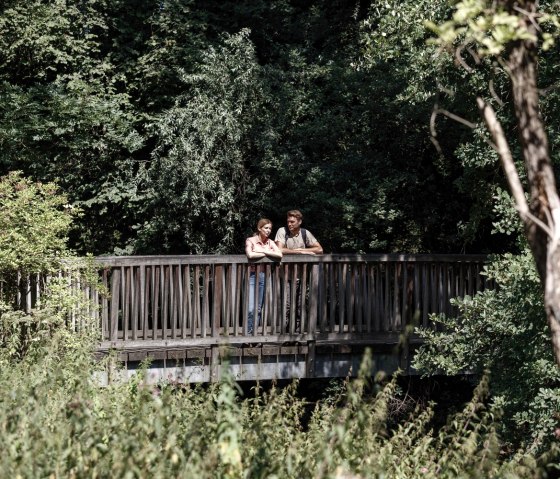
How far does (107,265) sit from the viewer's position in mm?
12680

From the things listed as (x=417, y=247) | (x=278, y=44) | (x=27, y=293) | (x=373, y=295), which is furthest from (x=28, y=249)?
(x=278, y=44)

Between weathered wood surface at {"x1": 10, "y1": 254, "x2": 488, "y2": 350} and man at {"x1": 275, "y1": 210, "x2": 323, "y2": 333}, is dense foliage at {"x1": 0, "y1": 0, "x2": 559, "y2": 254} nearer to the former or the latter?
weathered wood surface at {"x1": 10, "y1": 254, "x2": 488, "y2": 350}

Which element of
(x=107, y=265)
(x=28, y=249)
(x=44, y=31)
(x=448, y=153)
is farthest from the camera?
(x=44, y=31)

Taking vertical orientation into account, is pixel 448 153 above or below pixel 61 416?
above

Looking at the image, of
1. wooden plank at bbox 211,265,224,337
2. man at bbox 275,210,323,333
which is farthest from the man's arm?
wooden plank at bbox 211,265,224,337

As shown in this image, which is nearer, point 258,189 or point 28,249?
point 28,249

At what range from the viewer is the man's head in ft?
43.6

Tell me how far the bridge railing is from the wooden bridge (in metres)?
0.01

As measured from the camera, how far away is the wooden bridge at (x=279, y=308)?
12.8 meters

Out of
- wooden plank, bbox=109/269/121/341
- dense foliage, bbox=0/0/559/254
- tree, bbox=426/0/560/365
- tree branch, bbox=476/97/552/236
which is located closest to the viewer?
tree branch, bbox=476/97/552/236

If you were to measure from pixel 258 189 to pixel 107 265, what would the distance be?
5250mm

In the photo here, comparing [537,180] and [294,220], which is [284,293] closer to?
[294,220]

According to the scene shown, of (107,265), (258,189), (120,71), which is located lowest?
(107,265)

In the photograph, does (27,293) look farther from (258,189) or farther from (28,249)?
(258,189)
